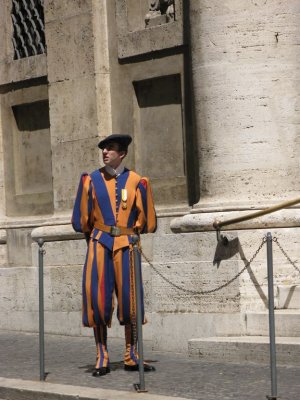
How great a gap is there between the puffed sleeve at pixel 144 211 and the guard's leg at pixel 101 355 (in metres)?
0.89

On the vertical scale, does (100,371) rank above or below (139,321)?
below

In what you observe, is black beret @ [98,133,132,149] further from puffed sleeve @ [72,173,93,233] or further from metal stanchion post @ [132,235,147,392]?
metal stanchion post @ [132,235,147,392]

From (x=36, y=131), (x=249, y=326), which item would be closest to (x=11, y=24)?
(x=36, y=131)

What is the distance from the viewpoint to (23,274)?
49.8 feet

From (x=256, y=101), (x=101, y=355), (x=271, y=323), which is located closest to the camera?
(x=271, y=323)

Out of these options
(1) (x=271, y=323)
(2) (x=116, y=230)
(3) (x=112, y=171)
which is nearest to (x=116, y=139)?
(3) (x=112, y=171)

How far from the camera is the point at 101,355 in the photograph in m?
11.1

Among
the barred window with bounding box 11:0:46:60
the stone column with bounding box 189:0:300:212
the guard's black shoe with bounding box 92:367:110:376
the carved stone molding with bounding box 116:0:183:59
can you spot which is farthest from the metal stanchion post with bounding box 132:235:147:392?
the barred window with bounding box 11:0:46:60

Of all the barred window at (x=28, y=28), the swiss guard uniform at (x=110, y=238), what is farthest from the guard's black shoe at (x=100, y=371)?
the barred window at (x=28, y=28)

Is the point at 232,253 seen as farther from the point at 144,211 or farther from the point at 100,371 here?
the point at 100,371

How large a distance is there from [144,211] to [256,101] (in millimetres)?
1970

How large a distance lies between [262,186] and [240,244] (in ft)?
2.23

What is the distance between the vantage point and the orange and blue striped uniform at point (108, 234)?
11156mm

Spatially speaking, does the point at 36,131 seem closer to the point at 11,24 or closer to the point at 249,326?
the point at 11,24
